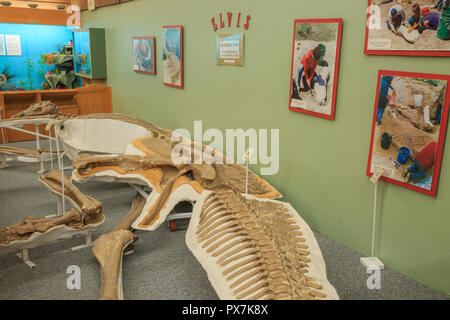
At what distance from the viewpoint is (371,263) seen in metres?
2.91

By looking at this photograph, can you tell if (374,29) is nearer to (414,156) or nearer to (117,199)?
(414,156)

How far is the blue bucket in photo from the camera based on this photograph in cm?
265

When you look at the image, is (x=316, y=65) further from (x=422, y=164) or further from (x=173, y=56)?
(x=173, y=56)

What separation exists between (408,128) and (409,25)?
2.18 ft

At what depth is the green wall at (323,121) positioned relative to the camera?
A: 266 cm

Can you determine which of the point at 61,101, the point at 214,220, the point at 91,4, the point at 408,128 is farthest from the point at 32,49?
the point at 408,128

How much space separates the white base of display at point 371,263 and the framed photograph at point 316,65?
3.71 feet

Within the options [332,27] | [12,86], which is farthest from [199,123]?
[12,86]

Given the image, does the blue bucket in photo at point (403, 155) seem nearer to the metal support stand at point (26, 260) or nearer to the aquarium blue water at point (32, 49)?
the metal support stand at point (26, 260)

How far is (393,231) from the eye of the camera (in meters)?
2.84

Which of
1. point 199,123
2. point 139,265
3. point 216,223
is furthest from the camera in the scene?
point 199,123

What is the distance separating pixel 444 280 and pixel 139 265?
2.12m

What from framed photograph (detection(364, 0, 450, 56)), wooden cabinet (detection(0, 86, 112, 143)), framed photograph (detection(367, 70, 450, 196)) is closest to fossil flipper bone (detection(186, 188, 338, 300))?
framed photograph (detection(367, 70, 450, 196))

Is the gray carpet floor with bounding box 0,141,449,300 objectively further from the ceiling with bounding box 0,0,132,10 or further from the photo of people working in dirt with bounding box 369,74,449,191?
the ceiling with bounding box 0,0,132,10
